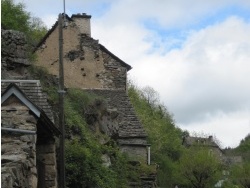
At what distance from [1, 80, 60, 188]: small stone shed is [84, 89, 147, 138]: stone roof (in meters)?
11.5

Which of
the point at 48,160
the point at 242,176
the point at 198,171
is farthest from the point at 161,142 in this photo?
the point at 48,160

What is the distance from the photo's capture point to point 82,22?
112ft

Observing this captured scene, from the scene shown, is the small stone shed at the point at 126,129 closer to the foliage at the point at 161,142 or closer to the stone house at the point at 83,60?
the stone house at the point at 83,60

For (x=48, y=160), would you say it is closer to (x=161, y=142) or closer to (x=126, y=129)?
(x=126, y=129)

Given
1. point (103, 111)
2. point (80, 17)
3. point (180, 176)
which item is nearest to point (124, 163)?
point (103, 111)

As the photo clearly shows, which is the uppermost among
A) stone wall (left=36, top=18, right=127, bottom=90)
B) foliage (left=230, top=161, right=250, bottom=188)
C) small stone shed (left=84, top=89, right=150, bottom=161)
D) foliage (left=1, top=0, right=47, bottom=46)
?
foliage (left=1, top=0, right=47, bottom=46)

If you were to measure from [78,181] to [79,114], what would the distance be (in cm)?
390

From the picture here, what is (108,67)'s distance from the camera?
108 feet

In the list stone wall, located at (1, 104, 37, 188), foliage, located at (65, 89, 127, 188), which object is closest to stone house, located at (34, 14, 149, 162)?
foliage, located at (65, 89, 127, 188)

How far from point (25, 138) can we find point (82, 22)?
22.2 m

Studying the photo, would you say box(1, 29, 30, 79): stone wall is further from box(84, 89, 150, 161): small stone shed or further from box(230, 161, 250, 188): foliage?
box(230, 161, 250, 188): foliage

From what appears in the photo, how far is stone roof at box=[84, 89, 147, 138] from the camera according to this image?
27734mm

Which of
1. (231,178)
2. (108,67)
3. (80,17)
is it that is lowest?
(231,178)

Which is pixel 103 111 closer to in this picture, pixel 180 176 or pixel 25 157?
pixel 25 157
